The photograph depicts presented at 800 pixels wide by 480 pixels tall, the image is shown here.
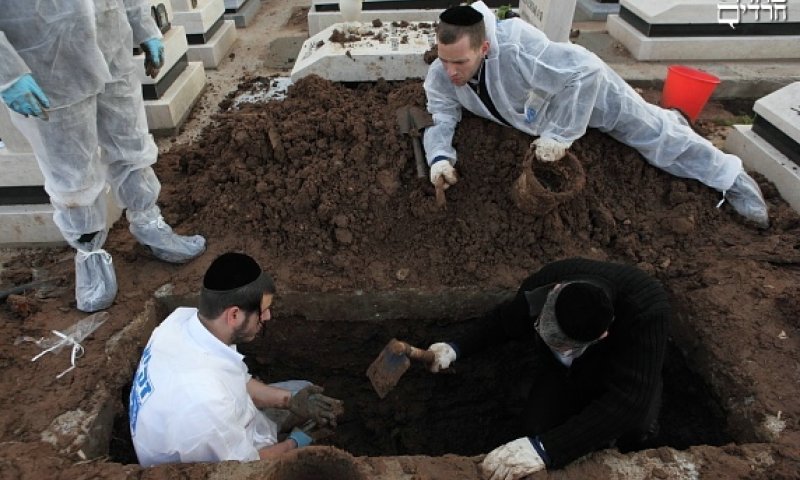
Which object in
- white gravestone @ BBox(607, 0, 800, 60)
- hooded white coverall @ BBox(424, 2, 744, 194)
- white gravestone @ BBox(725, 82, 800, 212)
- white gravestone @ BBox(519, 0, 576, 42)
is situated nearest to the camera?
hooded white coverall @ BBox(424, 2, 744, 194)

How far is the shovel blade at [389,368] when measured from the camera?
2492 mm

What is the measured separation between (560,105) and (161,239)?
93.2 inches

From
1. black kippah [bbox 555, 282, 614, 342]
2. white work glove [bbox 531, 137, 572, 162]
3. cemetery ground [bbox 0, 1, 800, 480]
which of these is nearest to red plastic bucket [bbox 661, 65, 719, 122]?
cemetery ground [bbox 0, 1, 800, 480]

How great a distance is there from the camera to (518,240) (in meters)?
3.14

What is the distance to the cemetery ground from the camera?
106 inches

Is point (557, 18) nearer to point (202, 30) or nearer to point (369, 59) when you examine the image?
point (369, 59)

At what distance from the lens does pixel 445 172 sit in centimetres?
305

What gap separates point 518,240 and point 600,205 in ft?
1.88

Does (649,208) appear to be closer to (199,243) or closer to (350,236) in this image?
(350,236)

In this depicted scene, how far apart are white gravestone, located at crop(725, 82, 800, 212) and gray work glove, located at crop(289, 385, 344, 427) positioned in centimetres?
310

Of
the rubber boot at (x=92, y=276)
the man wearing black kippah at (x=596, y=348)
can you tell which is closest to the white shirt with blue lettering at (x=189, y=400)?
the rubber boot at (x=92, y=276)

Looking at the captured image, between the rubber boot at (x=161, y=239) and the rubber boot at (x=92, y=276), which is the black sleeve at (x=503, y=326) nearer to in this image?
the rubber boot at (x=161, y=239)

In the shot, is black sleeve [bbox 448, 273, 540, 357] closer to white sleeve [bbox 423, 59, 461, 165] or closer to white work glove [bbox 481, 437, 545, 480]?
white work glove [bbox 481, 437, 545, 480]

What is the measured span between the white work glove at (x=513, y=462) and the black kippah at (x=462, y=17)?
80.3 inches
